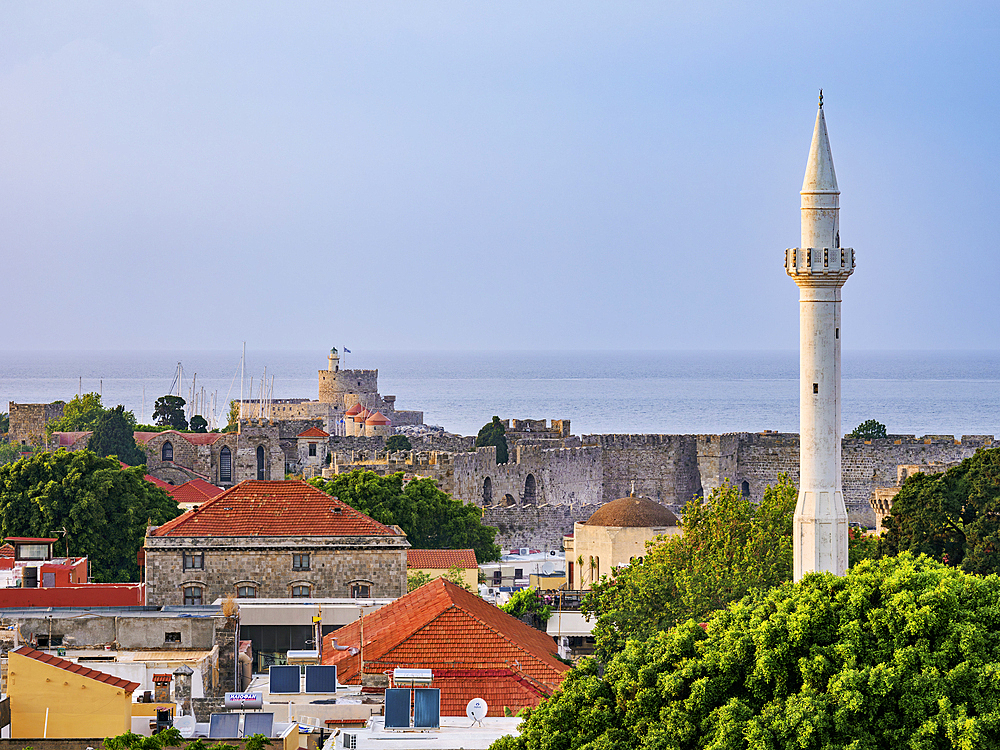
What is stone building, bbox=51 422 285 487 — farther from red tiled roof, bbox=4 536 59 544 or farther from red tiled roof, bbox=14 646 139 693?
red tiled roof, bbox=14 646 139 693

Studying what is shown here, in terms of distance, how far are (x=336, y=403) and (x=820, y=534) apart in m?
63.6

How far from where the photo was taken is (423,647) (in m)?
26.7

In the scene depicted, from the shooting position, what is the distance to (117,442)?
2734 inches

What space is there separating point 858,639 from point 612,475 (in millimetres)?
50341

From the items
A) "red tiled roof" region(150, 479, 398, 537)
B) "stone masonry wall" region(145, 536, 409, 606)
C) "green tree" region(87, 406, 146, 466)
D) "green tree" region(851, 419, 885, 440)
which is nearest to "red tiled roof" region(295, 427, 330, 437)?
"green tree" region(87, 406, 146, 466)

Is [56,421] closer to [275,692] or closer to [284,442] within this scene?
[284,442]

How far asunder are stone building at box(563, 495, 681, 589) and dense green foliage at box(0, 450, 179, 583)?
898 cm

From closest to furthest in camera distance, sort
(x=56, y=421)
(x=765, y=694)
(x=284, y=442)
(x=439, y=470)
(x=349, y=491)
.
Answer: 1. (x=765, y=694)
2. (x=349, y=491)
3. (x=439, y=470)
4. (x=284, y=442)
5. (x=56, y=421)

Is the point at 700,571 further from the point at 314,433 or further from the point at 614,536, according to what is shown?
the point at 314,433

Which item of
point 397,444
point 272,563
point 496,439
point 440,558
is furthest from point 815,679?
point 496,439

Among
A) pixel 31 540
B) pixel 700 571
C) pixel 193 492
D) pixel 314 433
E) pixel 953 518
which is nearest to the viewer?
pixel 700 571

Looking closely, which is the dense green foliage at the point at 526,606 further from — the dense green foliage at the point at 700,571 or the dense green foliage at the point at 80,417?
the dense green foliage at the point at 80,417

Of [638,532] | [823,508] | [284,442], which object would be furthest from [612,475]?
[823,508]

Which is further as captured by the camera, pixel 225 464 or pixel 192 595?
pixel 225 464
